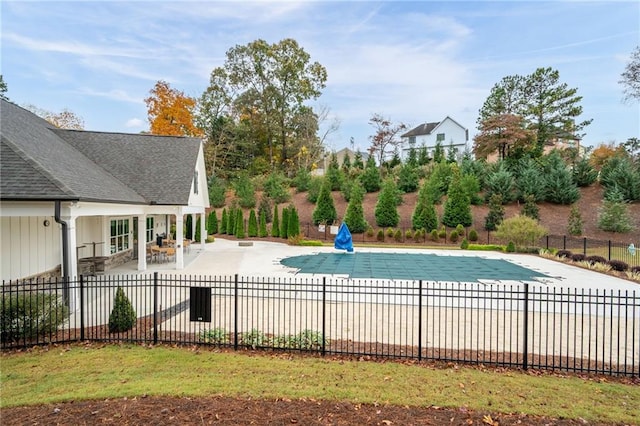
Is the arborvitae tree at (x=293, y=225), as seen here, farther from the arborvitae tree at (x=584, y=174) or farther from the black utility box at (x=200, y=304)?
the arborvitae tree at (x=584, y=174)

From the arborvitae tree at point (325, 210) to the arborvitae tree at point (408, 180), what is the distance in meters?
9.40

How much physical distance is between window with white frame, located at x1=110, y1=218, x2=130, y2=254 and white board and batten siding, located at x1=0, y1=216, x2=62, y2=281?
3.99 metres

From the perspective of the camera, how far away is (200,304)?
699 cm

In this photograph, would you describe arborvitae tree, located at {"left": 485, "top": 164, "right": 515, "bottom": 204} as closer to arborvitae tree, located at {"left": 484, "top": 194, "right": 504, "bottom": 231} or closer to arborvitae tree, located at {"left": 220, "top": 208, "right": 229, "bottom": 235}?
arborvitae tree, located at {"left": 484, "top": 194, "right": 504, "bottom": 231}

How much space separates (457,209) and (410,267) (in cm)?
1371

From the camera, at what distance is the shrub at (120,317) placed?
6984mm

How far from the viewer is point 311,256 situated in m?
19.3

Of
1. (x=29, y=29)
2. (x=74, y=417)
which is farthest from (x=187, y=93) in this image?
(x=74, y=417)

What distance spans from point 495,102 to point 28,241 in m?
44.0

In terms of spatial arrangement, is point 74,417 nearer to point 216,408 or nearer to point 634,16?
point 216,408

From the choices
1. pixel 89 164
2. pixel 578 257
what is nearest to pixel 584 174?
pixel 578 257

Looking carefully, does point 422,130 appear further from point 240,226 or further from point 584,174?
point 240,226

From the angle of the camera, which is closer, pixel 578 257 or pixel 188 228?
pixel 578 257

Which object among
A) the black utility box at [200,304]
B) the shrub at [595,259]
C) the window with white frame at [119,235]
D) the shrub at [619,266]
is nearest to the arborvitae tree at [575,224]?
the shrub at [595,259]
